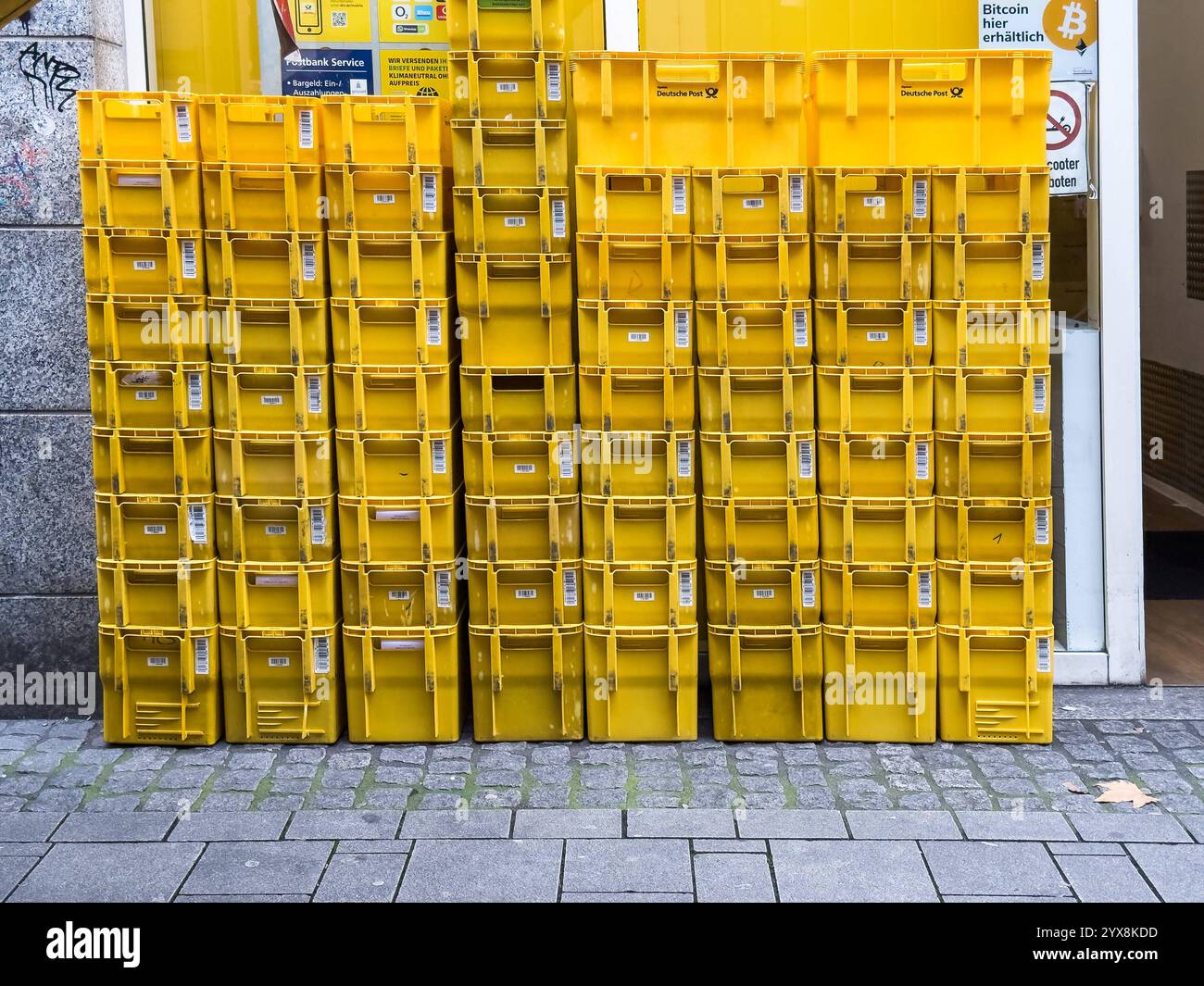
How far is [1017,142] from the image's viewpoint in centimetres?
848

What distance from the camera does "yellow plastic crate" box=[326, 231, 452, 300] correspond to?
27.9ft

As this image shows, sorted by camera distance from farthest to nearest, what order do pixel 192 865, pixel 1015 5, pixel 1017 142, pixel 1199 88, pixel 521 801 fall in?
pixel 1199 88 → pixel 1015 5 → pixel 1017 142 → pixel 521 801 → pixel 192 865

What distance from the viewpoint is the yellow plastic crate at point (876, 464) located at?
8570 millimetres

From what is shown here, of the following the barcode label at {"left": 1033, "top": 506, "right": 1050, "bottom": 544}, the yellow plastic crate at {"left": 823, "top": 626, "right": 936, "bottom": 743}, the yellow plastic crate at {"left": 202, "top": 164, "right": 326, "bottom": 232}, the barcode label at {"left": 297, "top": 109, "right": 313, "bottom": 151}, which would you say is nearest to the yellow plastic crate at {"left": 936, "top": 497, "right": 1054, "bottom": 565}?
the barcode label at {"left": 1033, "top": 506, "right": 1050, "bottom": 544}

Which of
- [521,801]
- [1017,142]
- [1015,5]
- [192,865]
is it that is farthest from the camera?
[1015,5]

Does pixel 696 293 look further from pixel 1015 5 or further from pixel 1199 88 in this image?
pixel 1199 88

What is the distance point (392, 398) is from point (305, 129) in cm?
150

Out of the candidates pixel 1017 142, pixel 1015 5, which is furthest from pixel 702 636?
pixel 1015 5

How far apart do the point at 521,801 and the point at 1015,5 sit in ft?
17.7

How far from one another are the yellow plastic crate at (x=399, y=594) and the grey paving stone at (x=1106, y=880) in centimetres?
352

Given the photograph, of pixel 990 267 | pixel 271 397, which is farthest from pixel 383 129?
pixel 990 267

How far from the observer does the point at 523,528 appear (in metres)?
8.73

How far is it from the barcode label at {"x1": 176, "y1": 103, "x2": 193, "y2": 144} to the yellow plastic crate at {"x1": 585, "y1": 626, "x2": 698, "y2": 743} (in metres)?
3.44

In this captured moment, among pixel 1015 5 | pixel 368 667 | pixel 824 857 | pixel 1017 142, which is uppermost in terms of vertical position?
pixel 1015 5
